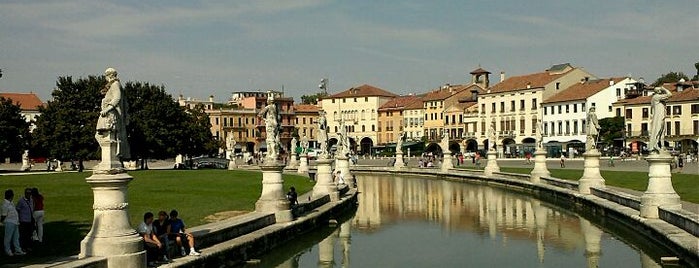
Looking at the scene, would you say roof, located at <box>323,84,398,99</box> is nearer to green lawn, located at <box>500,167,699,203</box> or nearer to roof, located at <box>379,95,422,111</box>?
roof, located at <box>379,95,422,111</box>

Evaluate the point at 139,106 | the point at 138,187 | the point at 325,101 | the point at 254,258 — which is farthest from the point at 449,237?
the point at 325,101

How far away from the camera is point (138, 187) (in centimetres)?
3778

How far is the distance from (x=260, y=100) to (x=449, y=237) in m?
128

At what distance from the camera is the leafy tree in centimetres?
9438

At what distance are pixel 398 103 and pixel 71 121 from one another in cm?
8062

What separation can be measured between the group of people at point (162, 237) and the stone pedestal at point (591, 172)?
22.0 metres

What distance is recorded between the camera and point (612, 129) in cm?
9469

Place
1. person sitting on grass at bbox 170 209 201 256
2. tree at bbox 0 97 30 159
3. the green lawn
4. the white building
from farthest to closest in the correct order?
the white building, tree at bbox 0 97 30 159, the green lawn, person sitting on grass at bbox 170 209 201 256

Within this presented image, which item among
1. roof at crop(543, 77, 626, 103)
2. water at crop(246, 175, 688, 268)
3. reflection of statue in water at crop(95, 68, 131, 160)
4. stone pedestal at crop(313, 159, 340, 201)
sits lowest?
water at crop(246, 175, 688, 268)

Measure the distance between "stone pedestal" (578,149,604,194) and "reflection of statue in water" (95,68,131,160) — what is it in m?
24.1

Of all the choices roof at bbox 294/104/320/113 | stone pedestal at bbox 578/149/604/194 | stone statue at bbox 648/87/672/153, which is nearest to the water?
stone pedestal at bbox 578/149/604/194

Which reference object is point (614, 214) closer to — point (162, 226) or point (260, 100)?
point (162, 226)

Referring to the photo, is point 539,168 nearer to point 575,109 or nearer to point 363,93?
point 575,109

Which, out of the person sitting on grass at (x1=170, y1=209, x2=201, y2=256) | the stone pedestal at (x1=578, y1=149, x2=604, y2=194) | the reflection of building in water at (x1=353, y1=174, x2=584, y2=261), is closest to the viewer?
the person sitting on grass at (x1=170, y1=209, x2=201, y2=256)
